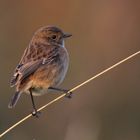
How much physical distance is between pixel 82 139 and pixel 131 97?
2996 mm

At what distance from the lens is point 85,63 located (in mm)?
12312

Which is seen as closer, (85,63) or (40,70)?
(40,70)

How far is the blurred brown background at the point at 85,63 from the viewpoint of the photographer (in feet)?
36.6

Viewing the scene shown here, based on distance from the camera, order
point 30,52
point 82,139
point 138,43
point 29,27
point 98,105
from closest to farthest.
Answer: point 82,139 → point 30,52 → point 98,105 → point 138,43 → point 29,27

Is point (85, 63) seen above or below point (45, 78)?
below

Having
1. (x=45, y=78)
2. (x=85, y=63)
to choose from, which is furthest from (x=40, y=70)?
(x=85, y=63)

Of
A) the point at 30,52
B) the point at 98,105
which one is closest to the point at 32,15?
the point at 98,105

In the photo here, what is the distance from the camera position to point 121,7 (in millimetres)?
13336

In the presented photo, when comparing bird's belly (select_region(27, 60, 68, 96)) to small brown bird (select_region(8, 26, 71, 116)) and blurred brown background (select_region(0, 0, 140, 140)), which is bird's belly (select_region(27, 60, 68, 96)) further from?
blurred brown background (select_region(0, 0, 140, 140))

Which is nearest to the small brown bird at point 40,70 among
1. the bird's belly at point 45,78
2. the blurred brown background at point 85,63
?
the bird's belly at point 45,78

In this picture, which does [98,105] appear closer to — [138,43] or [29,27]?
[138,43]

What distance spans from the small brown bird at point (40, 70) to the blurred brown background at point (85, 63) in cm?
65

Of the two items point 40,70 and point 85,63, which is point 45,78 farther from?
point 85,63

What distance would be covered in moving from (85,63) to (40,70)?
303 cm
